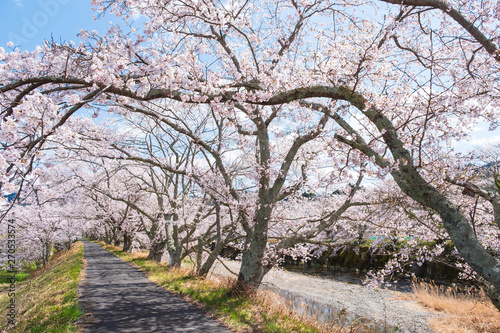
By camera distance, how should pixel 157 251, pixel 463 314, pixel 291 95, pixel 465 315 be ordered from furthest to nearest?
1. pixel 157 251
2. pixel 463 314
3. pixel 465 315
4. pixel 291 95

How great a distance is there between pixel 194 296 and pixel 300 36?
7.96 m

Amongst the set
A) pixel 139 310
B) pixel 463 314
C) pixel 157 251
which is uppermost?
pixel 157 251

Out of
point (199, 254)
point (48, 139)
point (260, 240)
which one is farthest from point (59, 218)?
point (48, 139)

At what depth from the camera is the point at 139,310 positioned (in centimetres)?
647

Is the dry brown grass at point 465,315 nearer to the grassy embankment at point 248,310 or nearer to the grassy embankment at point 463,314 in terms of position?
the grassy embankment at point 463,314

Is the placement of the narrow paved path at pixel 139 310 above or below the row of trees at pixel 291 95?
below

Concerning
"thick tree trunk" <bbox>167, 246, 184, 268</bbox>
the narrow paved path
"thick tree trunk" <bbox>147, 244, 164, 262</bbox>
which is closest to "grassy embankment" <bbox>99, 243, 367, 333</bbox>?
the narrow paved path

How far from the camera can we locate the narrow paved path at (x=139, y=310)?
17.5 ft

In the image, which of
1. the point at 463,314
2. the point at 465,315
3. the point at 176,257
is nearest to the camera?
the point at 465,315

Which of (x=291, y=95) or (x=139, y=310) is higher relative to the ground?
(x=291, y=95)

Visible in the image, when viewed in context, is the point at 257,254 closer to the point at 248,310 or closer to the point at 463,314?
the point at 248,310

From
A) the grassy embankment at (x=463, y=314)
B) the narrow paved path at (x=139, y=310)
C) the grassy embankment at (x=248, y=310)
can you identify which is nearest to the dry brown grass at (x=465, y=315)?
the grassy embankment at (x=463, y=314)

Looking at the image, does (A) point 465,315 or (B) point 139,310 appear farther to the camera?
(A) point 465,315

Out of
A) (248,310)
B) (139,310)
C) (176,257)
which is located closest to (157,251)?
(176,257)
